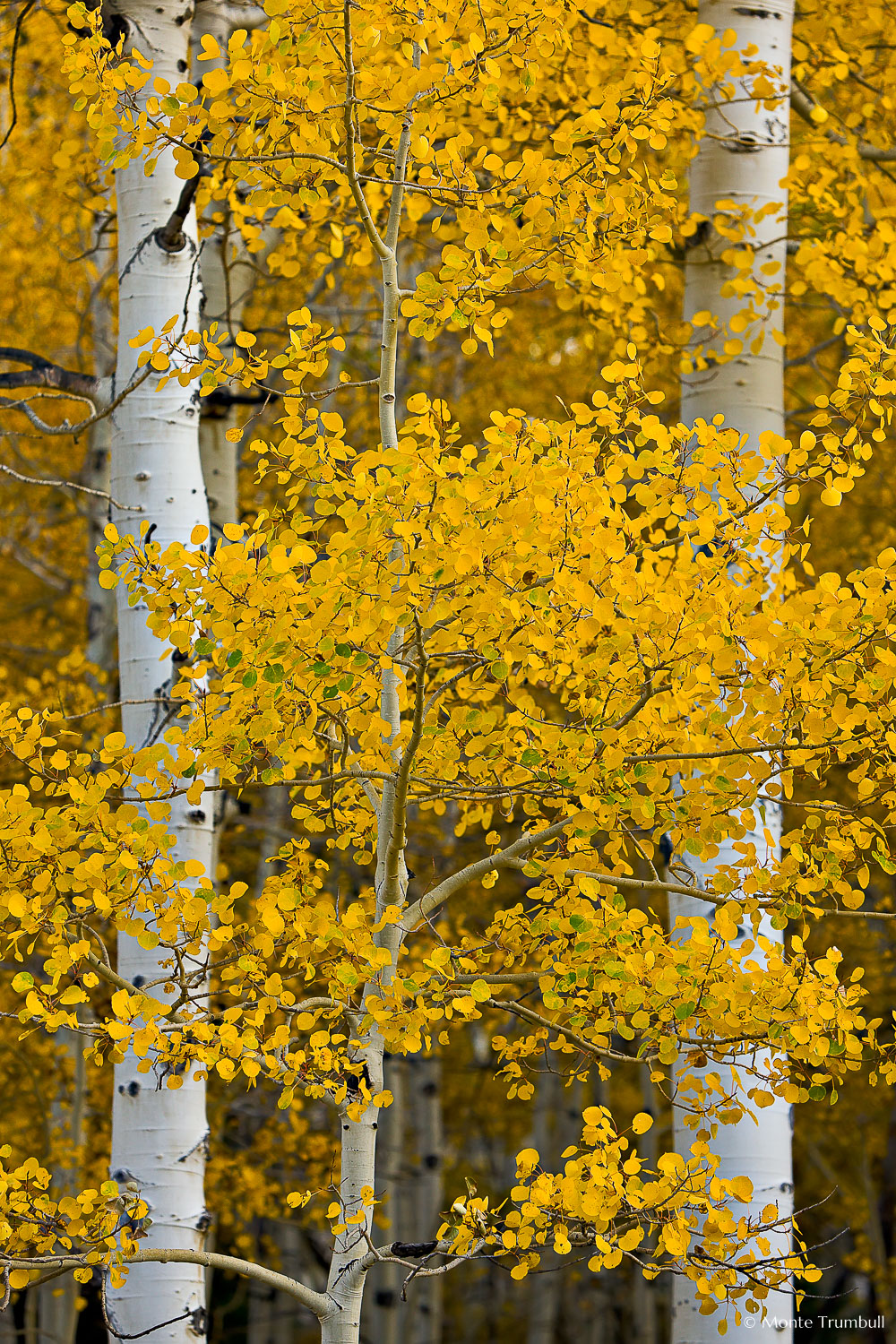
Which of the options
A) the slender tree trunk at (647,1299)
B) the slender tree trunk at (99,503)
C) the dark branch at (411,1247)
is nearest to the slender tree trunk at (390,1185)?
the slender tree trunk at (647,1299)

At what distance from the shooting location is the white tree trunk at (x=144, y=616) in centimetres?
313

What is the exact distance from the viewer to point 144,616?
344 cm

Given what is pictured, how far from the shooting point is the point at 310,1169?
7055mm

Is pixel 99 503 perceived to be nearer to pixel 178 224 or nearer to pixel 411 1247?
pixel 178 224

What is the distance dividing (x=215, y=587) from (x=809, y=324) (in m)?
8.46

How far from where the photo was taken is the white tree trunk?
3133 millimetres

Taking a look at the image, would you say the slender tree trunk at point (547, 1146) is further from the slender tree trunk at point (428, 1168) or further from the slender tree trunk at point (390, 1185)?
the slender tree trunk at point (428, 1168)

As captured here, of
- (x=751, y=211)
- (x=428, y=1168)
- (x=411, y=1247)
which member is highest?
(x=751, y=211)

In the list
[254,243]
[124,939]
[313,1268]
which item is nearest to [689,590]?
[124,939]

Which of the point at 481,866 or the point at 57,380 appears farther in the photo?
the point at 57,380

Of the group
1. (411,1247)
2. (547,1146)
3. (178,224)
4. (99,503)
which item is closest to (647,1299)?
(547,1146)

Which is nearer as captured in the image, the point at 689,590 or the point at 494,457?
the point at 494,457

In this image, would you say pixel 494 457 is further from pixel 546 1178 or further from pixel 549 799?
pixel 546 1178

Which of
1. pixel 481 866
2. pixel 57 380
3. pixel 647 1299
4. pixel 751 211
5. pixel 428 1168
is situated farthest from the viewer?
pixel 647 1299
